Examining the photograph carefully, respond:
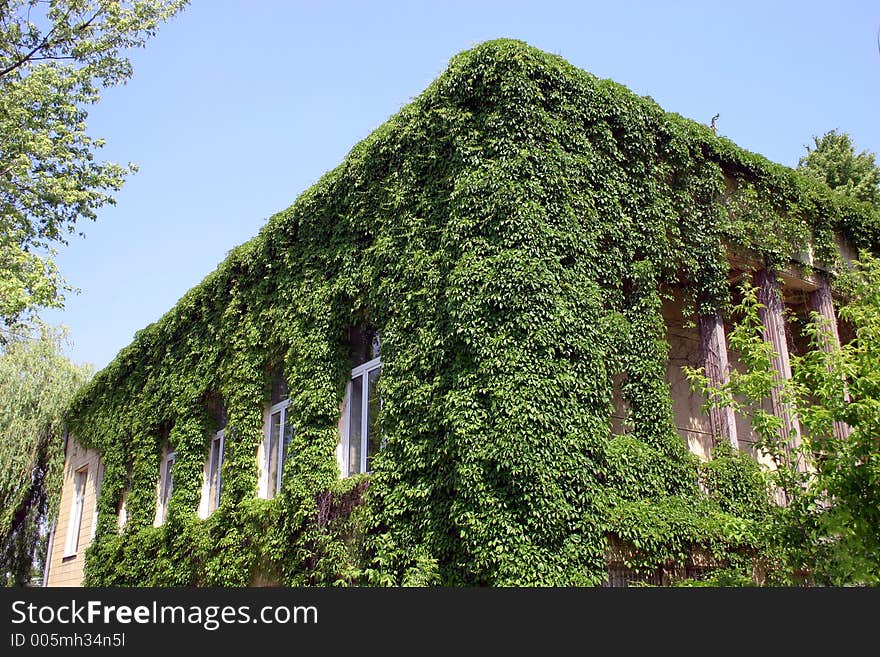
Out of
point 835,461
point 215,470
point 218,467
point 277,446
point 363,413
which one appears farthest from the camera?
point 215,470

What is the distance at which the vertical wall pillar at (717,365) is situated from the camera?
35.0 ft

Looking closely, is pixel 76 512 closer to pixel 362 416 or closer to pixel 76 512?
pixel 76 512

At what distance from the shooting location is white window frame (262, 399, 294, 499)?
13508 millimetres

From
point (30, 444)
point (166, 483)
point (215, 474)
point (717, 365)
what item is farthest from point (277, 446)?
point (30, 444)

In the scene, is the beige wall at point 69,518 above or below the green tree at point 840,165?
below

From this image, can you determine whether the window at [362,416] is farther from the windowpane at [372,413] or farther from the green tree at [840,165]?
the green tree at [840,165]

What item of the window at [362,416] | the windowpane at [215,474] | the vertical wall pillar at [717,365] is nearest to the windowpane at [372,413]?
the window at [362,416]

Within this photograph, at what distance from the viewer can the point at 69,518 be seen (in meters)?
21.9

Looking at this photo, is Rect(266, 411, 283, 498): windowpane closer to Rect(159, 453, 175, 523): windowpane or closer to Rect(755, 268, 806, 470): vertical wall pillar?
Rect(159, 453, 175, 523): windowpane

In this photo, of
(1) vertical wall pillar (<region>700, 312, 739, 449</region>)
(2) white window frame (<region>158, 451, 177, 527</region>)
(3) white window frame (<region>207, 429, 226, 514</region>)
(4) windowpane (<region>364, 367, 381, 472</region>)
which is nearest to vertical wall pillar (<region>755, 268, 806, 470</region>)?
(1) vertical wall pillar (<region>700, 312, 739, 449</region>)

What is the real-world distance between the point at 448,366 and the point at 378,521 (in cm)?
214

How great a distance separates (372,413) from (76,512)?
14.6m

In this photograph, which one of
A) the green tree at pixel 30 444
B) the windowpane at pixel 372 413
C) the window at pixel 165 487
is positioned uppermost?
the green tree at pixel 30 444

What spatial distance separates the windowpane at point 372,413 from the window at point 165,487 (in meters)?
7.48
